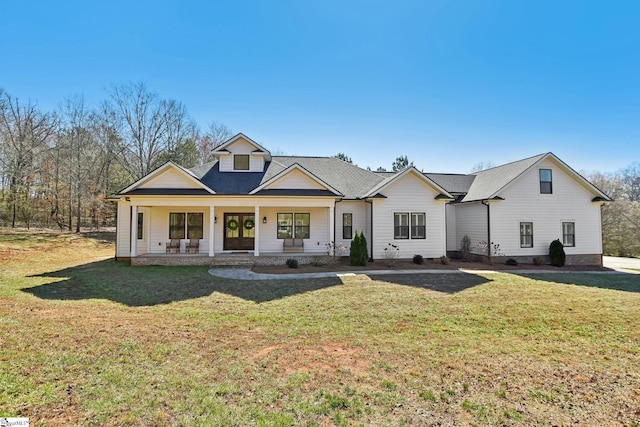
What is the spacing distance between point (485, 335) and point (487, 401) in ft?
8.71

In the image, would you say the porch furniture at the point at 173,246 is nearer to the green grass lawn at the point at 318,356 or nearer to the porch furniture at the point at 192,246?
the porch furniture at the point at 192,246

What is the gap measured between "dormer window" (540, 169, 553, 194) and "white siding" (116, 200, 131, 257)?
77.1 feet

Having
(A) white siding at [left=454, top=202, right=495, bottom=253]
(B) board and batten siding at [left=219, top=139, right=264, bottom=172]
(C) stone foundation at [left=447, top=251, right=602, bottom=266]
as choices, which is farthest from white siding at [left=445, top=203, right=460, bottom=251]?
(B) board and batten siding at [left=219, top=139, right=264, bottom=172]

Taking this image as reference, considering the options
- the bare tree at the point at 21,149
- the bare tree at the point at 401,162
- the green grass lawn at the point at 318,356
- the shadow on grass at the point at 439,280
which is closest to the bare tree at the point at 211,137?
the bare tree at the point at 21,149

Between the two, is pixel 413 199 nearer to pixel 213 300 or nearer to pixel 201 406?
pixel 213 300

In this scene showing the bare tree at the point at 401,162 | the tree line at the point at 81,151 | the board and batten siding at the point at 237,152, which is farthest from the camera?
the bare tree at the point at 401,162

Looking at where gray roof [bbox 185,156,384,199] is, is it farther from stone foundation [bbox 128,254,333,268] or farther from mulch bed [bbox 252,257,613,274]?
mulch bed [bbox 252,257,613,274]

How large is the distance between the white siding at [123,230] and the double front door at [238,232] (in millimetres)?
5314

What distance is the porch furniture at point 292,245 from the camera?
1689 centimetres

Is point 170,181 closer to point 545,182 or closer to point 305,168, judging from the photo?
point 305,168

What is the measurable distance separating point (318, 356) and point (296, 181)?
39.6 feet

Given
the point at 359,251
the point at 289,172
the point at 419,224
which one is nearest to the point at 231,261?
the point at 289,172

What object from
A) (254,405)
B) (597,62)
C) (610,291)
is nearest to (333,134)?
(597,62)

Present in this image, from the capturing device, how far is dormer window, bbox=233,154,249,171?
18031 mm
